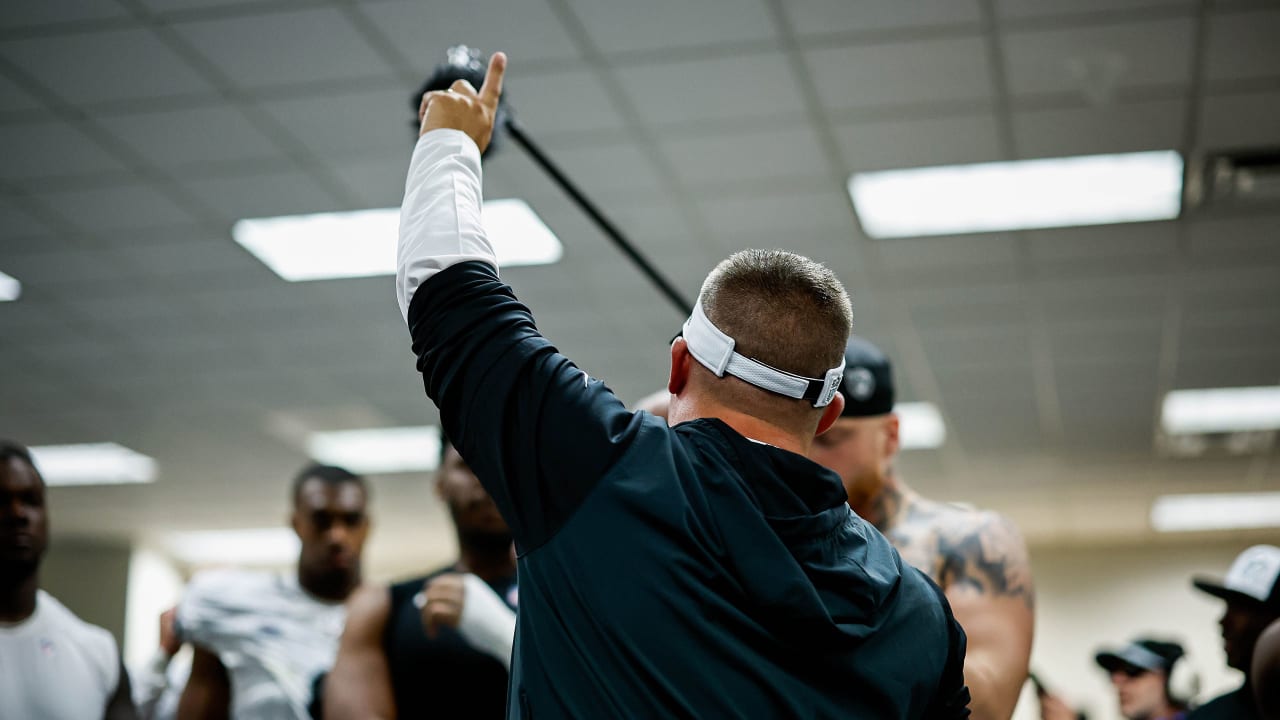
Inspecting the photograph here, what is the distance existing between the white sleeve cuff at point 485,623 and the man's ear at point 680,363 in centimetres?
95

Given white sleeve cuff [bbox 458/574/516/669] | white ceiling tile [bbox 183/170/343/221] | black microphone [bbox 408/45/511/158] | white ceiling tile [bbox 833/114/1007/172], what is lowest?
white sleeve cuff [bbox 458/574/516/669]

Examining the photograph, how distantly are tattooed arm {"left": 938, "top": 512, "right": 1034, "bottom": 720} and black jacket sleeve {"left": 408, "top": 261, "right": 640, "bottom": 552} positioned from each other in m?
0.97

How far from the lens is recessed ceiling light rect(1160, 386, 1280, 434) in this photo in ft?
22.5

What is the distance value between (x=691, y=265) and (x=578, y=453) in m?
4.18

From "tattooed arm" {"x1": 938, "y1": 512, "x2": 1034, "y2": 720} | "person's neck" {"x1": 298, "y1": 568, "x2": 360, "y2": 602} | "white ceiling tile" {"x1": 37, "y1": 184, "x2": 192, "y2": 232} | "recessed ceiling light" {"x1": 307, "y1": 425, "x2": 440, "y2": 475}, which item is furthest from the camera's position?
"recessed ceiling light" {"x1": 307, "y1": 425, "x2": 440, "y2": 475}

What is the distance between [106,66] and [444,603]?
8.12 feet

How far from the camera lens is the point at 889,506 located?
221 centimetres

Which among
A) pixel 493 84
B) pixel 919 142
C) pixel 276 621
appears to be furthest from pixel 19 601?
pixel 919 142

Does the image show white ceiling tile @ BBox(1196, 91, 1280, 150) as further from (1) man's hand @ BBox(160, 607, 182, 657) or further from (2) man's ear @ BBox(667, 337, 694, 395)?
(1) man's hand @ BBox(160, 607, 182, 657)

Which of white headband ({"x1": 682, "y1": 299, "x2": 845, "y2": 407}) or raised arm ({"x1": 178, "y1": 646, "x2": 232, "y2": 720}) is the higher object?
white headband ({"x1": 682, "y1": 299, "x2": 845, "y2": 407})

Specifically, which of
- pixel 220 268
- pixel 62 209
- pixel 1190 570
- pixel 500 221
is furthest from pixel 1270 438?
pixel 62 209

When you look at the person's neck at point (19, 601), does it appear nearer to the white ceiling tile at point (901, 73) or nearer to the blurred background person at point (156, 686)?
the blurred background person at point (156, 686)

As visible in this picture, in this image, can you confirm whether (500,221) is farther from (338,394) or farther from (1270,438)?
(1270,438)

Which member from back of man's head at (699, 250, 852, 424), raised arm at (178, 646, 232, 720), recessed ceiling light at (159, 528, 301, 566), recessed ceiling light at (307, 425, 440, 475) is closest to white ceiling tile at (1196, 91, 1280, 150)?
back of man's head at (699, 250, 852, 424)
